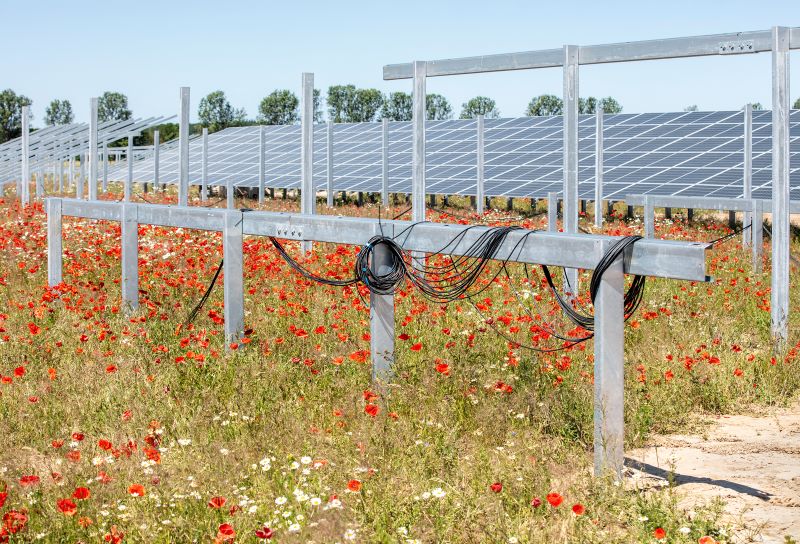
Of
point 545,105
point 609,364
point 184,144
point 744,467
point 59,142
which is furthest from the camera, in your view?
point 545,105

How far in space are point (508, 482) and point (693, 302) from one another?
4.66 metres

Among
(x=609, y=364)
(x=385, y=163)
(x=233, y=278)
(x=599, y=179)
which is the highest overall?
(x=385, y=163)

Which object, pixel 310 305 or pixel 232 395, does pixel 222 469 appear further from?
pixel 310 305

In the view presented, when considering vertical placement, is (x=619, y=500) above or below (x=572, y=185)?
below

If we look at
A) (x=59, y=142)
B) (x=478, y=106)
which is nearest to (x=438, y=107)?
(x=478, y=106)

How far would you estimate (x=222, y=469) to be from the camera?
444 centimetres

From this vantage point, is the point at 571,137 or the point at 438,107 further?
the point at 438,107

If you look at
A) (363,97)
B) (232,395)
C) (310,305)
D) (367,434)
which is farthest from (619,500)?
(363,97)

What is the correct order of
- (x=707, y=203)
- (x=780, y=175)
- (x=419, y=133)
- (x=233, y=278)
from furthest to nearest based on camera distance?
(x=707, y=203) → (x=419, y=133) → (x=780, y=175) → (x=233, y=278)

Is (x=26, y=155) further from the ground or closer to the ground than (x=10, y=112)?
closer to the ground

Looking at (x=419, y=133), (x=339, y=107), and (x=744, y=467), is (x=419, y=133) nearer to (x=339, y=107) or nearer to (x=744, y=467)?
(x=744, y=467)

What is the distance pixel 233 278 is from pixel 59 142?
22.5m

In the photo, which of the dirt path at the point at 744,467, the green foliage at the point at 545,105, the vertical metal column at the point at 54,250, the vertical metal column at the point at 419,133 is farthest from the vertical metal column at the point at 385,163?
the green foliage at the point at 545,105

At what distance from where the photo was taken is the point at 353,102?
259 ft
